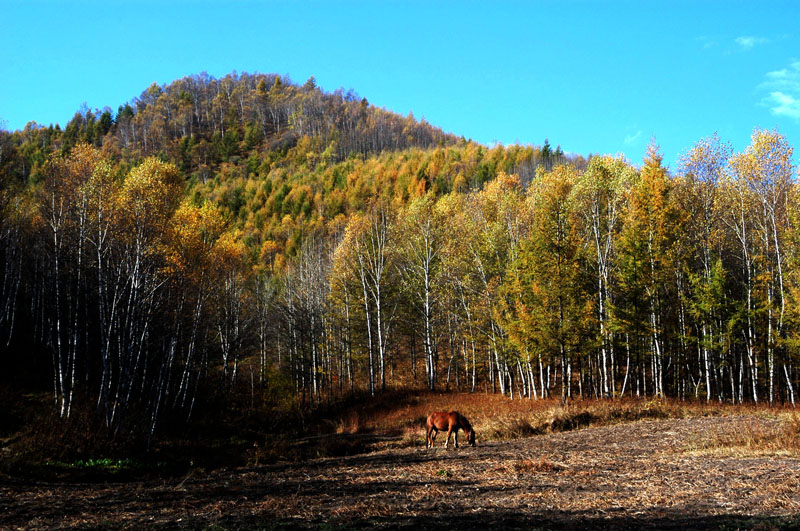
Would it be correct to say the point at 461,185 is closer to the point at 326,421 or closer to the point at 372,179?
the point at 372,179

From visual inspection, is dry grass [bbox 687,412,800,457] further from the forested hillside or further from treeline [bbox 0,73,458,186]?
treeline [bbox 0,73,458,186]

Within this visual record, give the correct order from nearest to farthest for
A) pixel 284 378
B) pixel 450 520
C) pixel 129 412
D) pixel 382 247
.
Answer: pixel 450 520, pixel 129 412, pixel 382 247, pixel 284 378

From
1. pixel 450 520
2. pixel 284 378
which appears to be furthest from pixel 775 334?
pixel 284 378

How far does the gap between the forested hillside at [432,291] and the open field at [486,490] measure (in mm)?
7460

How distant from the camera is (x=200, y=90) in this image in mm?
154000

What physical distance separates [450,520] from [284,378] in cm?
3558

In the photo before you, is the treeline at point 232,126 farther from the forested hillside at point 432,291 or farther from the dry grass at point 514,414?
the dry grass at point 514,414

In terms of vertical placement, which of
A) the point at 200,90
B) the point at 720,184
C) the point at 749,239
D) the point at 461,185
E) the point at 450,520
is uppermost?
the point at 200,90

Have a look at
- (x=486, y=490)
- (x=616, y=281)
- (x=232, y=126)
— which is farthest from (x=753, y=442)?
(x=232, y=126)

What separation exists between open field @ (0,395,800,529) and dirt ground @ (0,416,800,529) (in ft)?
0.09

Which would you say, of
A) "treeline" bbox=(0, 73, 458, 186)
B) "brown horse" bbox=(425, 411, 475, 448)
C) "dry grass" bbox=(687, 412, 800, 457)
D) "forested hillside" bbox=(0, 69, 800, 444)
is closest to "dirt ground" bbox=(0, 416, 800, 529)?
"dry grass" bbox=(687, 412, 800, 457)

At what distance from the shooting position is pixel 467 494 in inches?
356

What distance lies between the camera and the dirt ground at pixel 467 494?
7.20 m

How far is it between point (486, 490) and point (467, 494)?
465 millimetres
